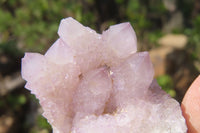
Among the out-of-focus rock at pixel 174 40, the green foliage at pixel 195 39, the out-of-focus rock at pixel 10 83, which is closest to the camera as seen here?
the green foliage at pixel 195 39

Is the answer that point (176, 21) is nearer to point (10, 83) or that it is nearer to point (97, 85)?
point (10, 83)

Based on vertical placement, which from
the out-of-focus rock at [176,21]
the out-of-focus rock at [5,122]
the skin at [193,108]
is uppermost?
the skin at [193,108]

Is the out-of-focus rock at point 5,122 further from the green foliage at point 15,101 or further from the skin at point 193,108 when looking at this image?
the skin at point 193,108

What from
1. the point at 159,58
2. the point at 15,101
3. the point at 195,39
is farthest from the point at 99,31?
the point at 15,101

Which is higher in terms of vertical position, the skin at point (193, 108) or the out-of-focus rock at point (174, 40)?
the skin at point (193, 108)

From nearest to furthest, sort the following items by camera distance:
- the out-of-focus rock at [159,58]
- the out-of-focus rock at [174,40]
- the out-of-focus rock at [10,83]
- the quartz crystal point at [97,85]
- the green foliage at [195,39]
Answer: the quartz crystal point at [97,85] → the green foliage at [195,39] → the out-of-focus rock at [159,58] → the out-of-focus rock at [10,83] → the out-of-focus rock at [174,40]

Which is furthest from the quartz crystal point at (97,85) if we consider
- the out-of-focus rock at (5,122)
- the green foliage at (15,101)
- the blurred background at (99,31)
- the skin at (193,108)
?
the out-of-focus rock at (5,122)

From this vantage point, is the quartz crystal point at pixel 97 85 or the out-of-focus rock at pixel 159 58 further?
the out-of-focus rock at pixel 159 58
